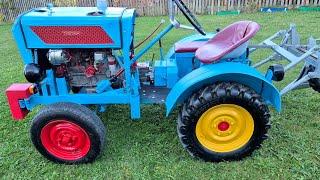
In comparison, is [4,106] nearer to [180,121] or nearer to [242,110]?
[180,121]

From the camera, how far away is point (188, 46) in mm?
3471

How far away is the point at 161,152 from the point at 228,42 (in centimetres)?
125

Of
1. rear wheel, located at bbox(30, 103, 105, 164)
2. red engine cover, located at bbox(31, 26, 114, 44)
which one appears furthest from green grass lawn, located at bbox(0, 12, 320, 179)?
red engine cover, located at bbox(31, 26, 114, 44)

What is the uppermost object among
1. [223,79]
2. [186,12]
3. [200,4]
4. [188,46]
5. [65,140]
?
[186,12]

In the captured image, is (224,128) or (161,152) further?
(161,152)

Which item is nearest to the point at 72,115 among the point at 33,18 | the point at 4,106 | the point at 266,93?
the point at 33,18

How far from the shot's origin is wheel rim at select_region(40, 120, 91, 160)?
9.77 ft

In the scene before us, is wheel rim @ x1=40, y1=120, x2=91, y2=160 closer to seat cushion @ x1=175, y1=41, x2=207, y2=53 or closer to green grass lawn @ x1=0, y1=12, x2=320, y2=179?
green grass lawn @ x1=0, y1=12, x2=320, y2=179

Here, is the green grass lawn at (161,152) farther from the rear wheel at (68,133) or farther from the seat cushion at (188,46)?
the seat cushion at (188,46)

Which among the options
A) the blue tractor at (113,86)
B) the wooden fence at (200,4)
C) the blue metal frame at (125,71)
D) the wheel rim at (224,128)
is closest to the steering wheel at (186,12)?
the blue tractor at (113,86)

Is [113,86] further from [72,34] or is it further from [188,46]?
[188,46]

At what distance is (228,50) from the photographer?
2.89 metres

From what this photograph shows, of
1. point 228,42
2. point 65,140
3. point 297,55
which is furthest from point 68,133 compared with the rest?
point 297,55

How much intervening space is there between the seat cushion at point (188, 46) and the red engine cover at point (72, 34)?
79cm
